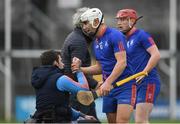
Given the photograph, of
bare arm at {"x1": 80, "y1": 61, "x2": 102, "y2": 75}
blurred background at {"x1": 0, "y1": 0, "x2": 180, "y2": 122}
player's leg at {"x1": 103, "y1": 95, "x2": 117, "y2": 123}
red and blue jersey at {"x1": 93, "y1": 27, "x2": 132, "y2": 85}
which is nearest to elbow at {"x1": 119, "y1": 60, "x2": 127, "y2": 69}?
red and blue jersey at {"x1": 93, "y1": 27, "x2": 132, "y2": 85}

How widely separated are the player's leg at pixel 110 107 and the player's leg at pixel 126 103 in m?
0.20

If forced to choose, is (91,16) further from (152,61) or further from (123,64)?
(152,61)

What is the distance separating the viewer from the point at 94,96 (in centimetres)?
1043

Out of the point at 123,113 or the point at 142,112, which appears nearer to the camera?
the point at 123,113

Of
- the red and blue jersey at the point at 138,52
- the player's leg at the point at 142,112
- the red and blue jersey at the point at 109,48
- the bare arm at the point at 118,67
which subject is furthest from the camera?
the red and blue jersey at the point at 138,52

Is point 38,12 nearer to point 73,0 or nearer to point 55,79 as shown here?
point 73,0

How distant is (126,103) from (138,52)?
94 cm

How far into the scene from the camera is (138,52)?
11.6m

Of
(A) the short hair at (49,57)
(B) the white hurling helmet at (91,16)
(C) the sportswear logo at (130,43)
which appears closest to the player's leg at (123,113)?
(C) the sportswear logo at (130,43)

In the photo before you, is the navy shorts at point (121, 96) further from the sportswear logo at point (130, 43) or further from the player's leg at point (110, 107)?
the sportswear logo at point (130, 43)

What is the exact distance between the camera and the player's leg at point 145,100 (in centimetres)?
1122

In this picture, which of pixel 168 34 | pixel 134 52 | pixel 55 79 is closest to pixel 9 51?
pixel 168 34

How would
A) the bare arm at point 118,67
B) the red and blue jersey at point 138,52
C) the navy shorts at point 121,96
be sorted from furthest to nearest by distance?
1. the red and blue jersey at point 138,52
2. the navy shorts at point 121,96
3. the bare arm at point 118,67

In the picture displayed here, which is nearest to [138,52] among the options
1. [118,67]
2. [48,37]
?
[118,67]
